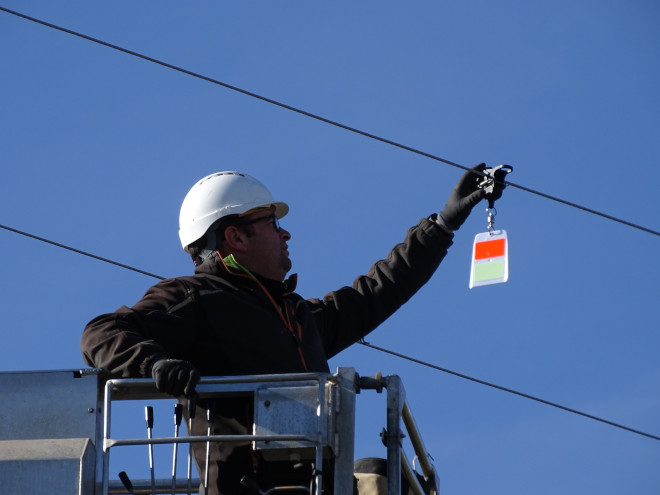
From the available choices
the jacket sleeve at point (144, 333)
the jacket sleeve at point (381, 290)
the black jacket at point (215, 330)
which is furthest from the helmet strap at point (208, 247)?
the jacket sleeve at point (144, 333)

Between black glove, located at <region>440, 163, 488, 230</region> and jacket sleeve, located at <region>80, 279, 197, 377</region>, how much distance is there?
2357 millimetres

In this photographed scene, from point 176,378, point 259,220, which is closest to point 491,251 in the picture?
point 259,220

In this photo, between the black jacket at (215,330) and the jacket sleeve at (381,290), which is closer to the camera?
the black jacket at (215,330)

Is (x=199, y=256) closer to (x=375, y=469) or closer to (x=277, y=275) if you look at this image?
(x=277, y=275)

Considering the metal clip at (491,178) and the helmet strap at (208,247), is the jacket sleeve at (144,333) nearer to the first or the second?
the helmet strap at (208,247)

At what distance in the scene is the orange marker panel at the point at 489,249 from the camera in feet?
27.4

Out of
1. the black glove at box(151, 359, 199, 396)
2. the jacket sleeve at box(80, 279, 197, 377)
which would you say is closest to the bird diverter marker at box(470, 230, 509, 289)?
the jacket sleeve at box(80, 279, 197, 377)

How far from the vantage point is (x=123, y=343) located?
6094 mm

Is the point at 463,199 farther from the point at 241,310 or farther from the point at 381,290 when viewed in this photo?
the point at 241,310

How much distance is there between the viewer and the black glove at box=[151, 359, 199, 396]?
18.5ft

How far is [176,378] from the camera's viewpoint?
5.67 metres

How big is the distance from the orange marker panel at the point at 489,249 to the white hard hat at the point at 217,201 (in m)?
1.34

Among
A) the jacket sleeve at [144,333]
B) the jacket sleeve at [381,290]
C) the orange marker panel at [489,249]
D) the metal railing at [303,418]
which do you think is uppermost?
the orange marker panel at [489,249]

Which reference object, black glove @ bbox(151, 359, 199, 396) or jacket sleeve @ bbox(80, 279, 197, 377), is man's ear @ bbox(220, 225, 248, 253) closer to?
jacket sleeve @ bbox(80, 279, 197, 377)
